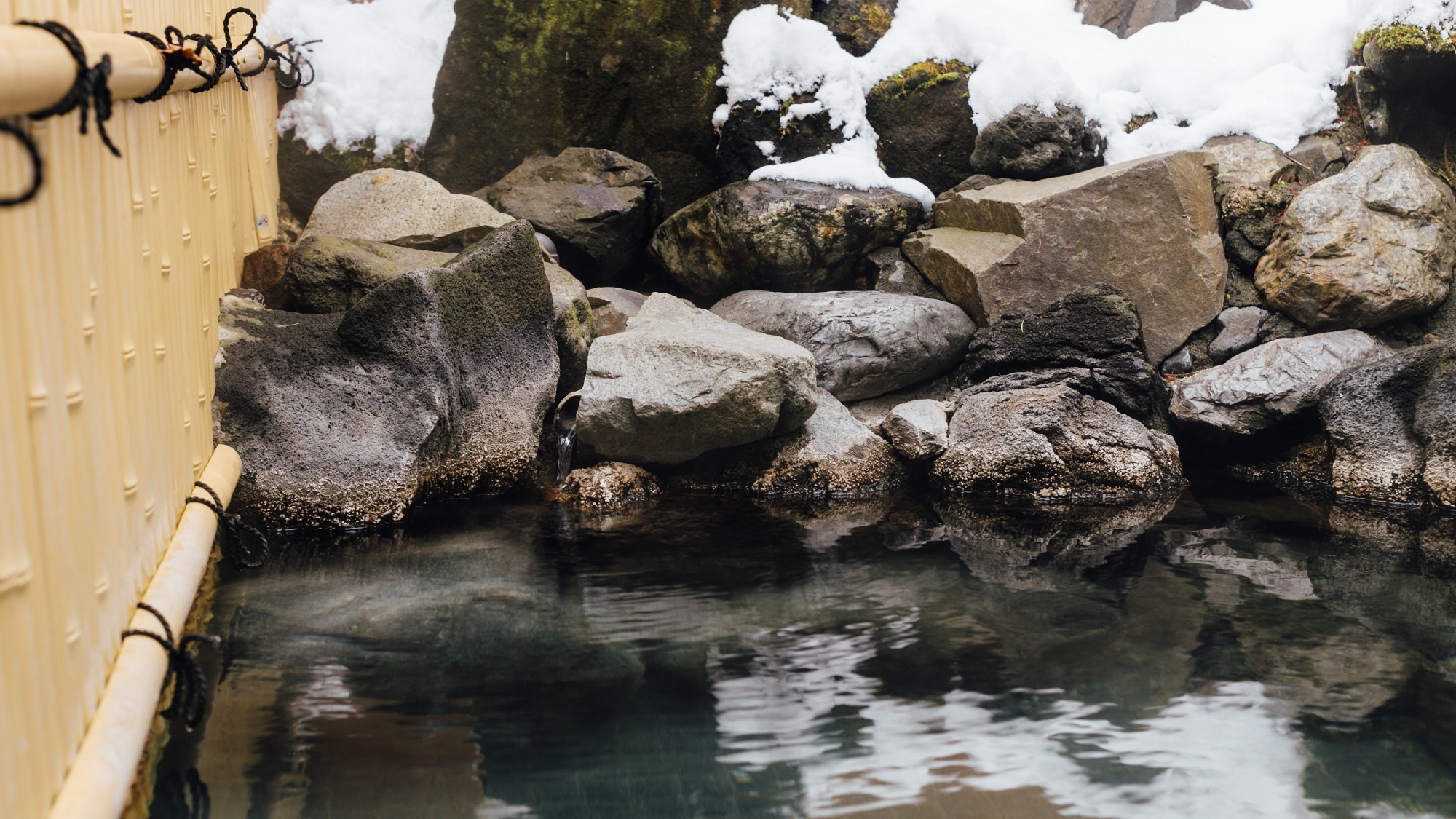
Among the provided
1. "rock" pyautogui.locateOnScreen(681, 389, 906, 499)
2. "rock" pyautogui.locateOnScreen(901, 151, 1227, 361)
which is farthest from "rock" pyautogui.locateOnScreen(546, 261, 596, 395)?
"rock" pyautogui.locateOnScreen(901, 151, 1227, 361)

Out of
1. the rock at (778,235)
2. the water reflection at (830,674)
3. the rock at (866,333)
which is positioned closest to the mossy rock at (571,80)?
the rock at (778,235)

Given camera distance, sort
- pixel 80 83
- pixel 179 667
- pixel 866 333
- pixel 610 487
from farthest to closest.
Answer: pixel 866 333 → pixel 610 487 → pixel 179 667 → pixel 80 83

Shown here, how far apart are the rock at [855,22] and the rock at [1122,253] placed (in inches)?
96.5

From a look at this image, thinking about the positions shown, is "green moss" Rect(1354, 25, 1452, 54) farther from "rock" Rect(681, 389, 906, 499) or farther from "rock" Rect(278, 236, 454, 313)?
"rock" Rect(278, 236, 454, 313)

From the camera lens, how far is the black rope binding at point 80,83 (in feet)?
7.17

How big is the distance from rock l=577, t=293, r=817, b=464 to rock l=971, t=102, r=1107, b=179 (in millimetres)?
3310

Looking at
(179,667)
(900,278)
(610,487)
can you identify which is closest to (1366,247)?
(900,278)

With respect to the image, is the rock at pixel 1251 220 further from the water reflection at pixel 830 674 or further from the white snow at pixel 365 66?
the white snow at pixel 365 66

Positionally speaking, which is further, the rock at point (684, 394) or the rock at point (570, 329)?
the rock at point (570, 329)

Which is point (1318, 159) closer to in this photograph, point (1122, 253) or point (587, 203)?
point (1122, 253)

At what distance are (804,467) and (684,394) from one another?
1.00 metres

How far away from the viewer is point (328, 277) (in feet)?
20.0

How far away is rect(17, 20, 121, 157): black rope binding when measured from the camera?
7.17 ft

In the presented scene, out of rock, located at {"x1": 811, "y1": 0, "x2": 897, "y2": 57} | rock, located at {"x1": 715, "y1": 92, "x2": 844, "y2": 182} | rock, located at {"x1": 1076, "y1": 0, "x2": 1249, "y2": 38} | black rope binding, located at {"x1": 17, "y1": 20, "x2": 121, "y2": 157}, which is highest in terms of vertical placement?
rock, located at {"x1": 1076, "y1": 0, "x2": 1249, "y2": 38}
